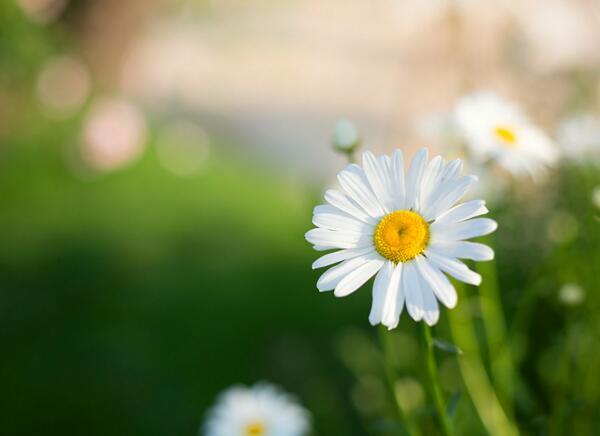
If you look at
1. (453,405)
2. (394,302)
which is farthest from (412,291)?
(453,405)

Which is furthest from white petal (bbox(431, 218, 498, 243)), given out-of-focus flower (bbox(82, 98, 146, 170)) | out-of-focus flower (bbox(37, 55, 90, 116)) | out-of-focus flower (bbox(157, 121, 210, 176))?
out-of-focus flower (bbox(157, 121, 210, 176))

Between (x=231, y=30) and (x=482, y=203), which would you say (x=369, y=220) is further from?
(x=231, y=30)

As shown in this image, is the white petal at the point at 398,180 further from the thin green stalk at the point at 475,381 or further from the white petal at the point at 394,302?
the thin green stalk at the point at 475,381

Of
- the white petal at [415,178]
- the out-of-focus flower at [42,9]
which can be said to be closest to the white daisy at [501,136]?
the white petal at [415,178]

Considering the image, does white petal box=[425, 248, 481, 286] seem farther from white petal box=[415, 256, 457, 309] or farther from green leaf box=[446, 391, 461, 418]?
green leaf box=[446, 391, 461, 418]

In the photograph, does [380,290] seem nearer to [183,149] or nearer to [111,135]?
[111,135]

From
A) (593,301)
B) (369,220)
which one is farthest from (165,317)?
(369,220)
